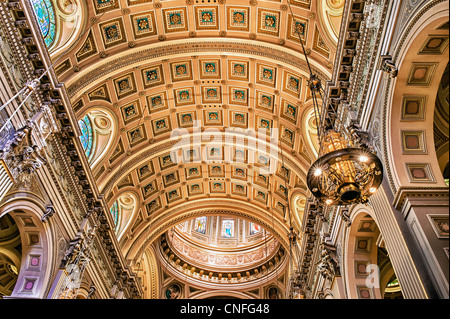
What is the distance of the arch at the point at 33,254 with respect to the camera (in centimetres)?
926

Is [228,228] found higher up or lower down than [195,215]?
higher up

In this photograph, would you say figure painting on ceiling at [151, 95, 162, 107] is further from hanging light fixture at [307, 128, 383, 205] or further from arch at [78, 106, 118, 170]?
hanging light fixture at [307, 128, 383, 205]

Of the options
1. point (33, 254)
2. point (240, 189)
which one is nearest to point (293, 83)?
point (240, 189)

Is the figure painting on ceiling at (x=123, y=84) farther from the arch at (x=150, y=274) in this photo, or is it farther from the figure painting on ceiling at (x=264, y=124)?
the arch at (x=150, y=274)

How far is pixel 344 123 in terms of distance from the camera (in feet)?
30.7

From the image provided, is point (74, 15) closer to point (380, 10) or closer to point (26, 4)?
point (26, 4)

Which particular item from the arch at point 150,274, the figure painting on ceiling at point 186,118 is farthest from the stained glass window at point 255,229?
the figure painting on ceiling at point 186,118

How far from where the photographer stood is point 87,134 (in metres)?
13.0

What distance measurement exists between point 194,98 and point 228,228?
1566 centimetres

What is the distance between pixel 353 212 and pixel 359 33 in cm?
474

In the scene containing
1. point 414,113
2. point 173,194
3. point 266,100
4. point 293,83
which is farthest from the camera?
point 173,194

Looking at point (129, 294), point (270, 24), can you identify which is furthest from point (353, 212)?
point (129, 294)

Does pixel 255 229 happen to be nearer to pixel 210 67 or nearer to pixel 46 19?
pixel 210 67

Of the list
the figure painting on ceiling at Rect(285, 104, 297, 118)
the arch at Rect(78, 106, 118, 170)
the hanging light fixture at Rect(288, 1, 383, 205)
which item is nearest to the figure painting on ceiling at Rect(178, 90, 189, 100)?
the arch at Rect(78, 106, 118, 170)
